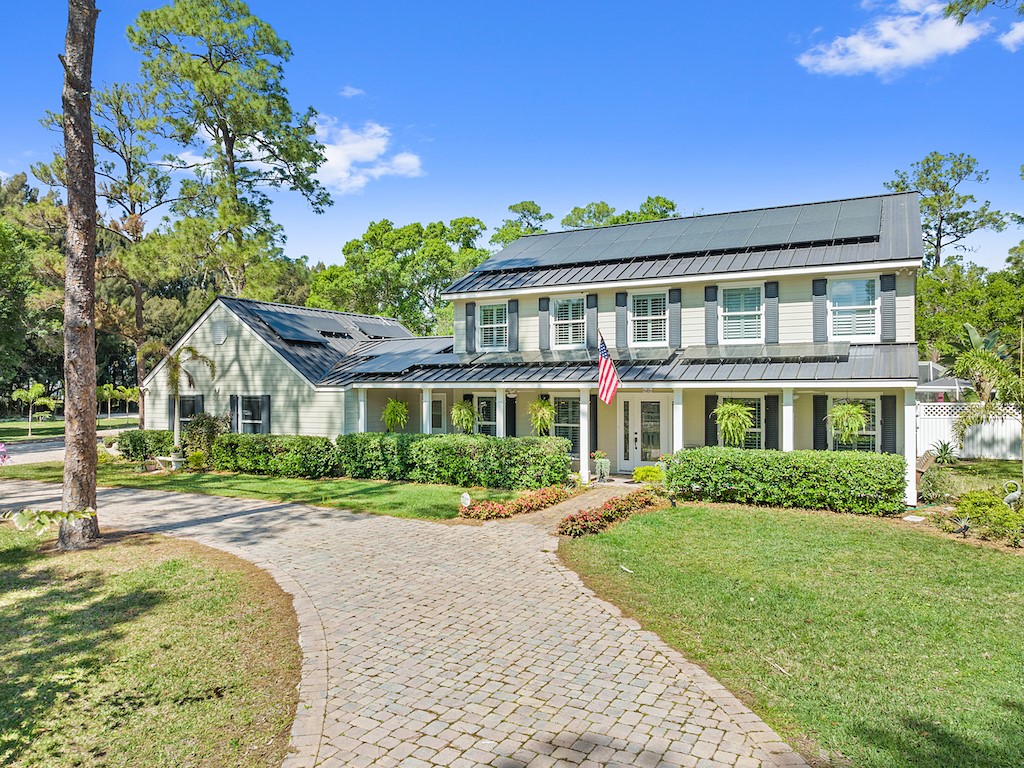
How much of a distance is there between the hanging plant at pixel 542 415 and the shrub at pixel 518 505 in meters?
2.86

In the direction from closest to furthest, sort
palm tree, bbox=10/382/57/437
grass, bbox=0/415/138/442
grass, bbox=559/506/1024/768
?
grass, bbox=559/506/1024/768 < palm tree, bbox=10/382/57/437 < grass, bbox=0/415/138/442

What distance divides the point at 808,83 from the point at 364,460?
54.9ft

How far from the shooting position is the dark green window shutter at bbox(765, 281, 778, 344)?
51.4 ft

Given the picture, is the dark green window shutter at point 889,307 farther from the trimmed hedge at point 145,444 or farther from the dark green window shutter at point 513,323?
the trimmed hedge at point 145,444

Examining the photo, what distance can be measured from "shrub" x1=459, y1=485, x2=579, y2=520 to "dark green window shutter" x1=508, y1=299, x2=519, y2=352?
564 cm

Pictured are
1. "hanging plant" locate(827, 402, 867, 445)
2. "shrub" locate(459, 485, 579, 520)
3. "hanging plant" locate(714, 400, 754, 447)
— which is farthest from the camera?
"hanging plant" locate(714, 400, 754, 447)

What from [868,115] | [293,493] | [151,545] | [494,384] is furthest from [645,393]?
[151,545]

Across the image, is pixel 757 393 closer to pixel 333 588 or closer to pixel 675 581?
pixel 675 581

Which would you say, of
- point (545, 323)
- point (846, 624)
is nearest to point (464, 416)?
point (545, 323)

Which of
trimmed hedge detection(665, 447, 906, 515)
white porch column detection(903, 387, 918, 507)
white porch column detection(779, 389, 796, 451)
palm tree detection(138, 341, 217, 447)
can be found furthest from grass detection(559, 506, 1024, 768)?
palm tree detection(138, 341, 217, 447)

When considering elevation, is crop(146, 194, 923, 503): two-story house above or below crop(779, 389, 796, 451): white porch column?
above

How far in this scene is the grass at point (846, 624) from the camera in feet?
14.6

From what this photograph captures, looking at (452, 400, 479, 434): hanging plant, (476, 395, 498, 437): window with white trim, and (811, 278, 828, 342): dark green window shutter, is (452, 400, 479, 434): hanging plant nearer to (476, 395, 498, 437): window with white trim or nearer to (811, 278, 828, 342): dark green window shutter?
(476, 395, 498, 437): window with white trim

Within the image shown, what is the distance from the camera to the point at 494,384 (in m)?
17.2
